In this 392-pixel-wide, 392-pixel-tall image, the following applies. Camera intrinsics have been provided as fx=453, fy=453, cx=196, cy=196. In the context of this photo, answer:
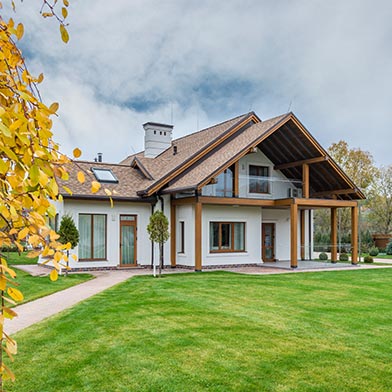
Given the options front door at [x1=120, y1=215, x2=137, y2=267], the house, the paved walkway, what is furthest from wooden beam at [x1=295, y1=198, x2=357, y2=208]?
front door at [x1=120, y1=215, x2=137, y2=267]

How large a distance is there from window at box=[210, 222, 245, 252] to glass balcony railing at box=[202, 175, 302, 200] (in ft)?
4.98

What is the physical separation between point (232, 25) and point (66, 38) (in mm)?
16109

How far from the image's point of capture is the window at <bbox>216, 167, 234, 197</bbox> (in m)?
19.6

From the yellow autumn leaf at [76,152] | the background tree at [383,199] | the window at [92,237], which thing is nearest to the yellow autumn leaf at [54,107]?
the yellow autumn leaf at [76,152]

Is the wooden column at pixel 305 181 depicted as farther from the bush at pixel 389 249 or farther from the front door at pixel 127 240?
the bush at pixel 389 249

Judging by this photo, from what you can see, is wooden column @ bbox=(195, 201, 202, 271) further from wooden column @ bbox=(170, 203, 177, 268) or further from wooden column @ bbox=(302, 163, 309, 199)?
wooden column @ bbox=(302, 163, 309, 199)

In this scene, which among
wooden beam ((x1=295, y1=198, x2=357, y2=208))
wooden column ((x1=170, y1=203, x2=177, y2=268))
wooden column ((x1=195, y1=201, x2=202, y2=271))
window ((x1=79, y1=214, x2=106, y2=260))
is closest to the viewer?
wooden column ((x1=195, y1=201, x2=202, y2=271))

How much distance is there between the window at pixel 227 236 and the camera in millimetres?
20266

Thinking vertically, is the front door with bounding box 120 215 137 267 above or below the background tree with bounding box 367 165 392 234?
below

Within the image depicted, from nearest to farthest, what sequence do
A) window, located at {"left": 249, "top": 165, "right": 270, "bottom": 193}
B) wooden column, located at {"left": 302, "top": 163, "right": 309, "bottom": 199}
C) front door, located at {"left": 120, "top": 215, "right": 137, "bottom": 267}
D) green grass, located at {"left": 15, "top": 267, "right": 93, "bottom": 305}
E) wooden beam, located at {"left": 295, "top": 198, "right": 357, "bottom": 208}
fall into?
green grass, located at {"left": 15, "top": 267, "right": 93, "bottom": 305} < front door, located at {"left": 120, "top": 215, "right": 137, "bottom": 267} < wooden beam, located at {"left": 295, "top": 198, "right": 357, "bottom": 208} < wooden column, located at {"left": 302, "top": 163, "right": 309, "bottom": 199} < window, located at {"left": 249, "top": 165, "right": 270, "bottom": 193}

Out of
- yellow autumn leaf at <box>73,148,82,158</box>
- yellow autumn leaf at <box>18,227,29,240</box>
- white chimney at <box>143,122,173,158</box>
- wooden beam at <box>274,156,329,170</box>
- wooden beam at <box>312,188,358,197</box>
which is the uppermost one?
white chimney at <box>143,122,173,158</box>

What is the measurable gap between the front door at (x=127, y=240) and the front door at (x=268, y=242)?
277 inches

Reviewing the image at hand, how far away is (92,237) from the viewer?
738 inches

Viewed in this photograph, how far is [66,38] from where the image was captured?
2.00 m
